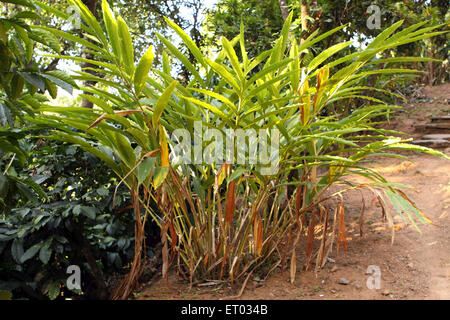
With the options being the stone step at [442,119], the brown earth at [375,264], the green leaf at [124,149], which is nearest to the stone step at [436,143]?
the stone step at [442,119]

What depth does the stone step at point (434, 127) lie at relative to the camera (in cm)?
458

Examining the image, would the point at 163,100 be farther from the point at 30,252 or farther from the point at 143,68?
the point at 30,252

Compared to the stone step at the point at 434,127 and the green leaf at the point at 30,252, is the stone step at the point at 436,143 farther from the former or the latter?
the green leaf at the point at 30,252

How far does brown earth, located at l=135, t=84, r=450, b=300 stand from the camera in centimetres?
135

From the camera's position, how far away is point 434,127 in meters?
4.62

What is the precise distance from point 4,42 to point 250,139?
75cm

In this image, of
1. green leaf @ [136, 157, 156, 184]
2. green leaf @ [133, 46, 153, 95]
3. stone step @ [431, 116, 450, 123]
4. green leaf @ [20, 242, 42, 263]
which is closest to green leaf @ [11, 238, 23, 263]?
green leaf @ [20, 242, 42, 263]

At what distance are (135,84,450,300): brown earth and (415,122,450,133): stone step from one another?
8.37 ft

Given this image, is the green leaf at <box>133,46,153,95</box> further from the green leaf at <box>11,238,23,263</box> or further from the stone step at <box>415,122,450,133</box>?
the stone step at <box>415,122,450,133</box>

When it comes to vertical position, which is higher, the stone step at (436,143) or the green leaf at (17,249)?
the stone step at (436,143)

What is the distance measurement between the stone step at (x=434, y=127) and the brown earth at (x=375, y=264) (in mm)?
2552

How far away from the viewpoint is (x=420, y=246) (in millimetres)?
1726

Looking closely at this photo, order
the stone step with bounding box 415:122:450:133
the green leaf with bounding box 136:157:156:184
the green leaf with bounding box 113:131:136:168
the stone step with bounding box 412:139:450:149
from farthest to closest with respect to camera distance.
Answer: the stone step with bounding box 415:122:450:133, the stone step with bounding box 412:139:450:149, the green leaf with bounding box 113:131:136:168, the green leaf with bounding box 136:157:156:184
